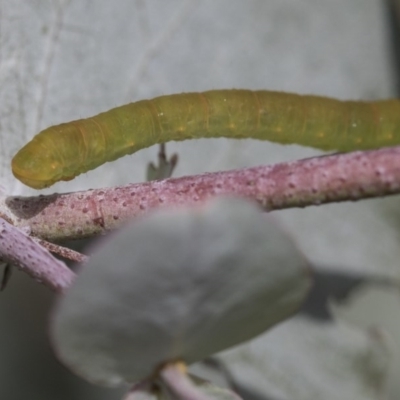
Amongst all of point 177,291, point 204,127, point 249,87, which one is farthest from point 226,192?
point 249,87

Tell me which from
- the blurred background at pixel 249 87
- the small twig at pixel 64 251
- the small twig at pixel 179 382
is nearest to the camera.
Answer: the small twig at pixel 179 382

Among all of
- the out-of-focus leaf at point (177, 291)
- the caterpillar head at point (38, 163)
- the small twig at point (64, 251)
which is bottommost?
the out-of-focus leaf at point (177, 291)

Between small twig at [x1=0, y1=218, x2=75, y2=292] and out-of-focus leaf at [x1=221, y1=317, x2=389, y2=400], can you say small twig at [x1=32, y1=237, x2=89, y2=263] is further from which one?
out-of-focus leaf at [x1=221, y1=317, x2=389, y2=400]

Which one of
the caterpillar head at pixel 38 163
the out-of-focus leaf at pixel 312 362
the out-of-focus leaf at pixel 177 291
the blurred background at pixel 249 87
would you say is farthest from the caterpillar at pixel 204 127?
the out-of-focus leaf at pixel 312 362

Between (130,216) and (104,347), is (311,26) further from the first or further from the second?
(104,347)

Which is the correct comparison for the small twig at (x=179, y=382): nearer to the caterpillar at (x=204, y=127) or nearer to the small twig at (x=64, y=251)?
the small twig at (x=64, y=251)

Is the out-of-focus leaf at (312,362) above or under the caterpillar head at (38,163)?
under

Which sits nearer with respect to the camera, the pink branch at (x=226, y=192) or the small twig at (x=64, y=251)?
the pink branch at (x=226, y=192)
